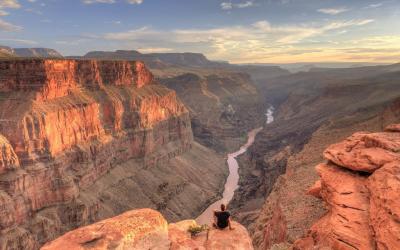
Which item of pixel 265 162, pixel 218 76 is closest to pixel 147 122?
pixel 265 162

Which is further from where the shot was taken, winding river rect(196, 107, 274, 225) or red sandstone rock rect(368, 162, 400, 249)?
winding river rect(196, 107, 274, 225)

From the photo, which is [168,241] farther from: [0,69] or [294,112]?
[294,112]

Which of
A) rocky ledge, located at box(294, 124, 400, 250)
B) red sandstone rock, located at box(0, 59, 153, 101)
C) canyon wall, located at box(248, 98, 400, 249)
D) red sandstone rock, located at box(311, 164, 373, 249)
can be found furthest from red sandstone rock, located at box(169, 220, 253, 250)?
red sandstone rock, located at box(0, 59, 153, 101)

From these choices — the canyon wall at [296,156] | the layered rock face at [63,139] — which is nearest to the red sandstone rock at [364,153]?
the canyon wall at [296,156]

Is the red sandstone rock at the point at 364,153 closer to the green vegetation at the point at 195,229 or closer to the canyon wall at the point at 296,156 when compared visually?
the canyon wall at the point at 296,156

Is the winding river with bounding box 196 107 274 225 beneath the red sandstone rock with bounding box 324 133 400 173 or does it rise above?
beneath

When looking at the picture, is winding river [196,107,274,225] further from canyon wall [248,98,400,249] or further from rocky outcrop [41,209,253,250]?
rocky outcrop [41,209,253,250]

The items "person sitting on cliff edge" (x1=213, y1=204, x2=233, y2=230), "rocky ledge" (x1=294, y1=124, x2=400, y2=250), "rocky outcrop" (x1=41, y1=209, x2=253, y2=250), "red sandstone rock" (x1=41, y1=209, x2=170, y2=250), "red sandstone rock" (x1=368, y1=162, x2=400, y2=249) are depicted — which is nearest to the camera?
"red sandstone rock" (x1=41, y1=209, x2=170, y2=250)
